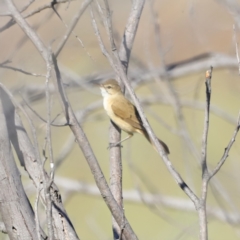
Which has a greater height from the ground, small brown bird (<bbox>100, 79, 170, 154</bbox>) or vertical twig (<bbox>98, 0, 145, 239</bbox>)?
small brown bird (<bbox>100, 79, 170, 154</bbox>)

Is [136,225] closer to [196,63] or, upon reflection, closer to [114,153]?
[196,63]

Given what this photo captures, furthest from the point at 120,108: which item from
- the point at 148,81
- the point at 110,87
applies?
the point at 148,81

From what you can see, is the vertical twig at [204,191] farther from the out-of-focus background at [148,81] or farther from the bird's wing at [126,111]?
the bird's wing at [126,111]

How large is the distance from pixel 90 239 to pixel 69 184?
382 cm

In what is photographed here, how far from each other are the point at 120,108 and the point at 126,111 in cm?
8

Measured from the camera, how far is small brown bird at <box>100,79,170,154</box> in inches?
170

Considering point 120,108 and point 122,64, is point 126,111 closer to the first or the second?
point 120,108

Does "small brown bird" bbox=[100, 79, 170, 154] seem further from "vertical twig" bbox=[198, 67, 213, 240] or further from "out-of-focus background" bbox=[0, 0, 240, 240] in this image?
"vertical twig" bbox=[198, 67, 213, 240]

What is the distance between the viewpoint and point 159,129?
11.0 meters

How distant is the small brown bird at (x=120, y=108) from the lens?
433 cm

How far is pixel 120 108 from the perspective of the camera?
4.68 meters

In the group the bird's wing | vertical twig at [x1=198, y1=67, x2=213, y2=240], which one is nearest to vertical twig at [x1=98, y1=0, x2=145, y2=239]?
vertical twig at [x1=198, y1=67, x2=213, y2=240]

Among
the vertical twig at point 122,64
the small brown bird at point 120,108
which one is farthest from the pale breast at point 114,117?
the vertical twig at point 122,64

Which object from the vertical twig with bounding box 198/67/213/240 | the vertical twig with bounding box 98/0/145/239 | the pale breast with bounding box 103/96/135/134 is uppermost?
the pale breast with bounding box 103/96/135/134
